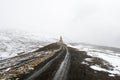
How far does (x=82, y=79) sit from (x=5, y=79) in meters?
9.34

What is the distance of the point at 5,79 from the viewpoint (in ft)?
56.5

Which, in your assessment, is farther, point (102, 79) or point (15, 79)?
point (102, 79)

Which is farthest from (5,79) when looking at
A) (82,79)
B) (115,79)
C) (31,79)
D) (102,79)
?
(115,79)

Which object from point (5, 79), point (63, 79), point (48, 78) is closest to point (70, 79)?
point (63, 79)

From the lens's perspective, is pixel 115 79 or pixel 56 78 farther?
pixel 115 79

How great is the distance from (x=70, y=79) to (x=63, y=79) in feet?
4.05

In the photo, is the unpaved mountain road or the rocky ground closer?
the unpaved mountain road

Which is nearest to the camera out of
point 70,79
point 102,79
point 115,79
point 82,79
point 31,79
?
point 31,79

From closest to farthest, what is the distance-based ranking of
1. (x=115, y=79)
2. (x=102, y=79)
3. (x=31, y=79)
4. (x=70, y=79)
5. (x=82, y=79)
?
(x=31, y=79)
(x=70, y=79)
(x=82, y=79)
(x=102, y=79)
(x=115, y=79)

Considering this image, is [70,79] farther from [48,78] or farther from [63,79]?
[48,78]

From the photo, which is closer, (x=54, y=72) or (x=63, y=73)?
(x=63, y=73)

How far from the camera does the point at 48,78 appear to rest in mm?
16984

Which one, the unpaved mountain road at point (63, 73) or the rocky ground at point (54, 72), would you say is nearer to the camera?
the unpaved mountain road at point (63, 73)

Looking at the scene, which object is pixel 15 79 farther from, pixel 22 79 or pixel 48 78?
pixel 48 78
